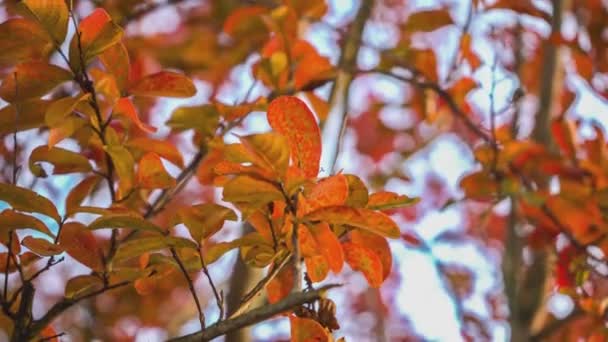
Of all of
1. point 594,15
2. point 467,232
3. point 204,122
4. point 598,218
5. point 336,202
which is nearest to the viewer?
point 336,202

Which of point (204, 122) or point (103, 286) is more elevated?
point (204, 122)

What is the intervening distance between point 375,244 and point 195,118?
13.0 inches

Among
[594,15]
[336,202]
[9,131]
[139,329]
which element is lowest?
[336,202]

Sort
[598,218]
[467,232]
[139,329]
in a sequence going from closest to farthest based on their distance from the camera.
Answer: [598,218]
[139,329]
[467,232]

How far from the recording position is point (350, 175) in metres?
0.69

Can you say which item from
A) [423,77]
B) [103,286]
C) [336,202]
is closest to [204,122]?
[103,286]

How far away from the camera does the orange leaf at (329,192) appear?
2.06 ft

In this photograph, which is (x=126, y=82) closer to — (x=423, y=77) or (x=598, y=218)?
(x=598, y=218)

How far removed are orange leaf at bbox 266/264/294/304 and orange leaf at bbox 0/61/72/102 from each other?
320 mm

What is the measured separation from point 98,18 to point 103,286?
0.28 meters

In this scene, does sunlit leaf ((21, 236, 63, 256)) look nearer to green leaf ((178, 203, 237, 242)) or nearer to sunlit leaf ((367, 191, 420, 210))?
green leaf ((178, 203, 237, 242))

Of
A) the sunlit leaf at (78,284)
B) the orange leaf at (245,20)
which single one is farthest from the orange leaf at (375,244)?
the orange leaf at (245,20)

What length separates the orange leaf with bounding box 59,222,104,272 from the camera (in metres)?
0.74

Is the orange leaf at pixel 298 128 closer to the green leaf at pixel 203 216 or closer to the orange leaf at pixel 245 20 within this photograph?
the green leaf at pixel 203 216
